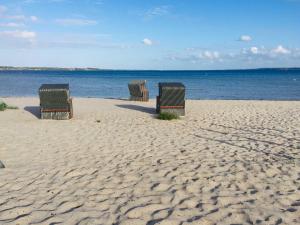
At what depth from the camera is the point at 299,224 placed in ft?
14.2

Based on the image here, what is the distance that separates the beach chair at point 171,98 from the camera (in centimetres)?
1310

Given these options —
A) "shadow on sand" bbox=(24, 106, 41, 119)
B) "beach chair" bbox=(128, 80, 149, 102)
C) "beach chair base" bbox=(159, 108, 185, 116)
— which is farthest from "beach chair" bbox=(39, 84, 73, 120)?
"beach chair" bbox=(128, 80, 149, 102)

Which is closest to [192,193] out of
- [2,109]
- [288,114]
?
[288,114]

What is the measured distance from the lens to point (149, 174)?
6324 millimetres

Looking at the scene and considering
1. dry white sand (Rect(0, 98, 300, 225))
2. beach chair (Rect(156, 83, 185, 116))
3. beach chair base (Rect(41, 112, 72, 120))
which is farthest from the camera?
beach chair (Rect(156, 83, 185, 116))

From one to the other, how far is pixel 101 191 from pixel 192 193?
4.67 feet

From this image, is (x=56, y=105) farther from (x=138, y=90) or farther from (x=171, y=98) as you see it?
(x=138, y=90)

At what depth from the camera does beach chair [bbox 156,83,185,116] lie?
13102 mm

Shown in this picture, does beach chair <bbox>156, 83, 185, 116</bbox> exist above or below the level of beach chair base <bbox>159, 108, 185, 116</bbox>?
above

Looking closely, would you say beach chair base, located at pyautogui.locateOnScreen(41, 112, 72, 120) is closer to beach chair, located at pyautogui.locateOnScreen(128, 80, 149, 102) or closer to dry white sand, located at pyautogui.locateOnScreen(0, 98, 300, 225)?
dry white sand, located at pyautogui.locateOnScreen(0, 98, 300, 225)

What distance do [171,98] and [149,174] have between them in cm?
721

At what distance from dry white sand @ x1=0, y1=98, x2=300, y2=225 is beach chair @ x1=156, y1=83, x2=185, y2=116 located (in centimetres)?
176

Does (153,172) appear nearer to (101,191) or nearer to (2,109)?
(101,191)

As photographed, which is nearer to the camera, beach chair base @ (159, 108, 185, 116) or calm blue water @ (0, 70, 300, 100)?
beach chair base @ (159, 108, 185, 116)
